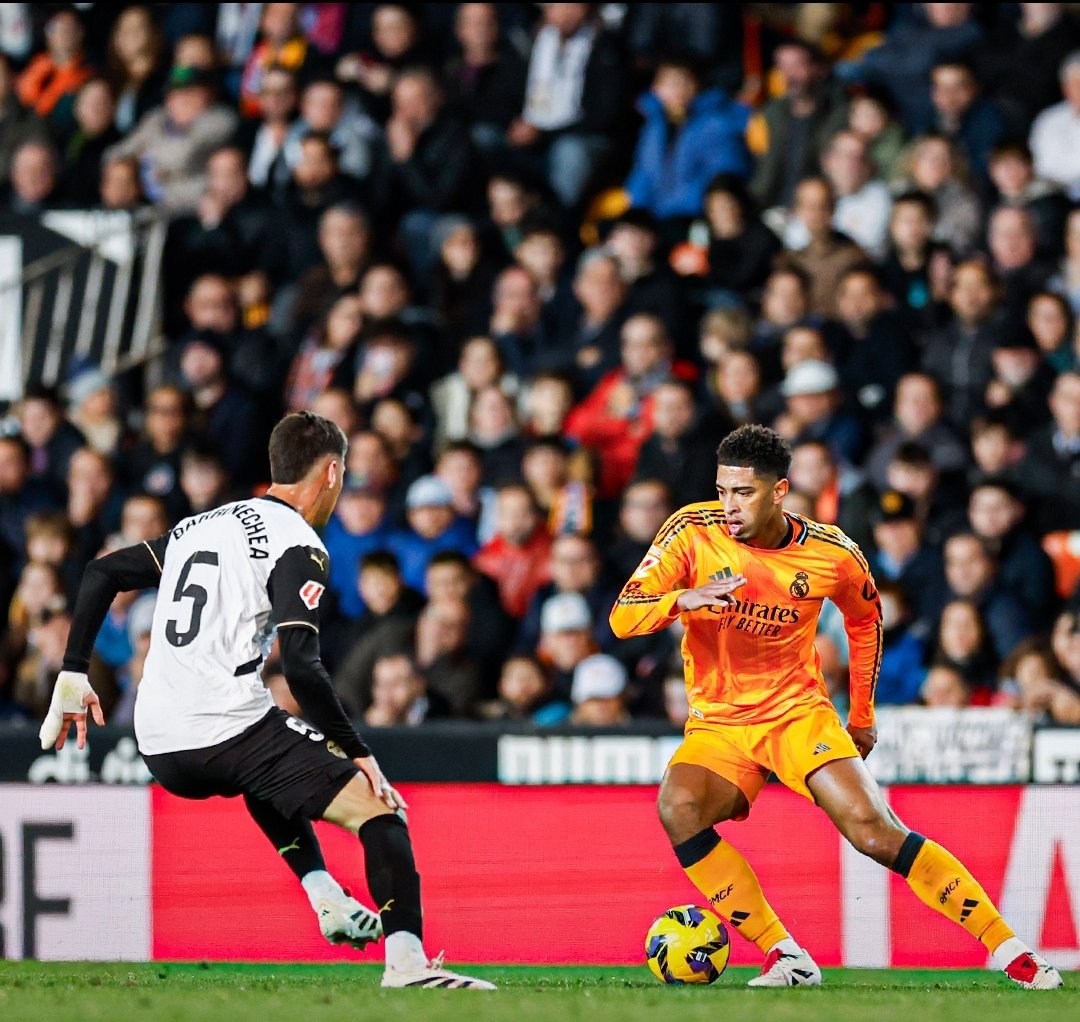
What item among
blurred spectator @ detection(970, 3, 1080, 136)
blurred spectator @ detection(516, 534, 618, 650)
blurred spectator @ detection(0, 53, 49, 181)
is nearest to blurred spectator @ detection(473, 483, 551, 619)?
blurred spectator @ detection(516, 534, 618, 650)

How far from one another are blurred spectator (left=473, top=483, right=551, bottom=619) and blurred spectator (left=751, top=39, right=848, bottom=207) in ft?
10.4

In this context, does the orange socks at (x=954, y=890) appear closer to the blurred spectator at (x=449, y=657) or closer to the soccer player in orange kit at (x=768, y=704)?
the soccer player in orange kit at (x=768, y=704)

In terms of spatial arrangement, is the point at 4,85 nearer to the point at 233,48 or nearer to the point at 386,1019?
the point at 233,48

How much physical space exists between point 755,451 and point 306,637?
1.89 m

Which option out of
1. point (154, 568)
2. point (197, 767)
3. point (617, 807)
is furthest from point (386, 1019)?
point (617, 807)

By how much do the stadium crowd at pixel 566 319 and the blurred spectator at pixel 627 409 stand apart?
0.02 metres

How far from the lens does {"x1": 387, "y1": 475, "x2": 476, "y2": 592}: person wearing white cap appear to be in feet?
39.4

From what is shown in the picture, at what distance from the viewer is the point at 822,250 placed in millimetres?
12664

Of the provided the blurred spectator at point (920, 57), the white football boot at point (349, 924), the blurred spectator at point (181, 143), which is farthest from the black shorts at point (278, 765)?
the blurred spectator at point (181, 143)

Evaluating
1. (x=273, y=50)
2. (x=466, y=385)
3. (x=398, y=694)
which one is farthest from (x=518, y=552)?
(x=273, y=50)

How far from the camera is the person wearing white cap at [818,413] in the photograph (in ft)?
38.4

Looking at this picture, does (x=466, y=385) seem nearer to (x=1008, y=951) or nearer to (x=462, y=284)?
(x=462, y=284)

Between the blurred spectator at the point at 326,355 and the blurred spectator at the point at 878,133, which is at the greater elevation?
the blurred spectator at the point at 878,133

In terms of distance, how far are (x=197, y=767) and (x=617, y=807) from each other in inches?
117
